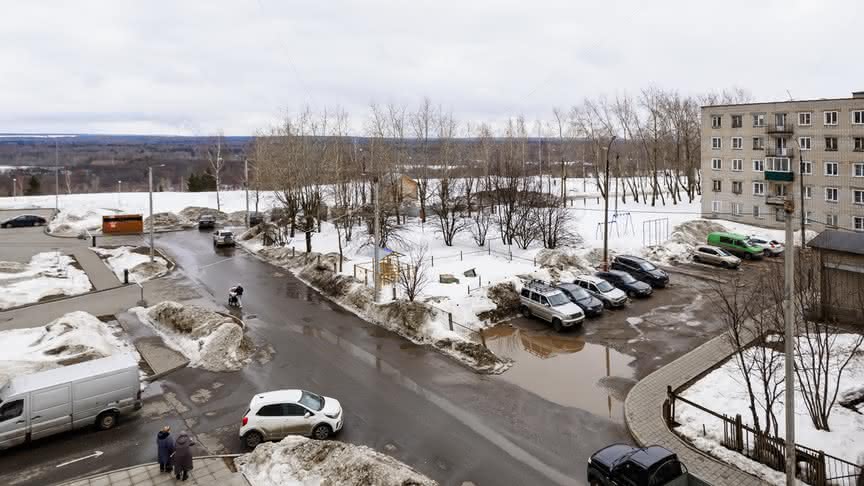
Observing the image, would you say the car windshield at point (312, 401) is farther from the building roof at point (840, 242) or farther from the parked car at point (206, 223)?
the parked car at point (206, 223)

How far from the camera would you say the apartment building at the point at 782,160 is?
42312 millimetres

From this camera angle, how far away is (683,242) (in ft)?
130

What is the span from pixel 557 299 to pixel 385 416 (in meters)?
11.6

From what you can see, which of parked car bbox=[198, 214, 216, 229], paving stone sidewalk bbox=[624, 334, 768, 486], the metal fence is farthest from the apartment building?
parked car bbox=[198, 214, 216, 229]

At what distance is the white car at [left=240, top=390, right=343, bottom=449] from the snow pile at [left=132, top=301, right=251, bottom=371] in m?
5.79

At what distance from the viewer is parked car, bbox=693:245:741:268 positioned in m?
34.4

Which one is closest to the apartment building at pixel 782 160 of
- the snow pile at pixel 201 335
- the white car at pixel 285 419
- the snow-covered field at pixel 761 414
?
the snow-covered field at pixel 761 414

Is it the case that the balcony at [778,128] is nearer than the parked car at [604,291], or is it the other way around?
the parked car at [604,291]

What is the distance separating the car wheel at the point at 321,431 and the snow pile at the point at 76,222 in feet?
156

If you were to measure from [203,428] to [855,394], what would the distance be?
1891cm

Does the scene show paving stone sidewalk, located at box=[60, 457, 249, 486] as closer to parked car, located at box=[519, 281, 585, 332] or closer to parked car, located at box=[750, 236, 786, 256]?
parked car, located at box=[519, 281, 585, 332]

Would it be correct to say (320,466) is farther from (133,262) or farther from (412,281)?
(133,262)

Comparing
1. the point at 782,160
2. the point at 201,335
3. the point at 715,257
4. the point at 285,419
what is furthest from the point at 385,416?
the point at 782,160

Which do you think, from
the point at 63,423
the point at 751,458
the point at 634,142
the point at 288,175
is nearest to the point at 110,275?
the point at 288,175
